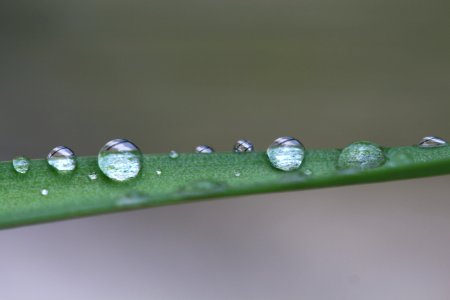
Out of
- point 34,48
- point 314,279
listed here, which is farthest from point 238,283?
point 34,48

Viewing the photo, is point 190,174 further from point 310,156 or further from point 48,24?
point 48,24

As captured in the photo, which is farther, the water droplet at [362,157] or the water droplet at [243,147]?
the water droplet at [243,147]

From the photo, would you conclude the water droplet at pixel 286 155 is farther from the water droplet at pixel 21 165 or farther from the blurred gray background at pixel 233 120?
the blurred gray background at pixel 233 120

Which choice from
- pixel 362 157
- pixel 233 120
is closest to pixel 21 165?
pixel 362 157

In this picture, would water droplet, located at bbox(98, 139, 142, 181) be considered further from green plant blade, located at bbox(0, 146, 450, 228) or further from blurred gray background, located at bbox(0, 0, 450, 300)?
blurred gray background, located at bbox(0, 0, 450, 300)

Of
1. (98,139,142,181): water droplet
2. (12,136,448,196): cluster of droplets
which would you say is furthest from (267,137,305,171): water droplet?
(98,139,142,181): water droplet

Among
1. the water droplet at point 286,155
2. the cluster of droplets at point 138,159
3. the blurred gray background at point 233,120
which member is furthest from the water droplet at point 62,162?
the blurred gray background at point 233,120
